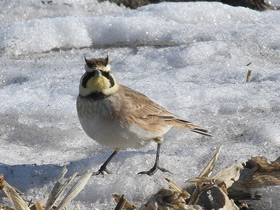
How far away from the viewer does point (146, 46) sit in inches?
316

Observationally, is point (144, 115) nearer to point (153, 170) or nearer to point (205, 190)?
point (153, 170)

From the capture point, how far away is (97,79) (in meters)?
4.84

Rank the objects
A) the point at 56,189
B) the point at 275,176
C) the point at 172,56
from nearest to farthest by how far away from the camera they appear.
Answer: the point at 56,189
the point at 275,176
the point at 172,56

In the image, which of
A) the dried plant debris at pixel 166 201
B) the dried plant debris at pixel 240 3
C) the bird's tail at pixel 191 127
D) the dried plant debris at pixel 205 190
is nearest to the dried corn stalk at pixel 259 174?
the dried plant debris at pixel 205 190

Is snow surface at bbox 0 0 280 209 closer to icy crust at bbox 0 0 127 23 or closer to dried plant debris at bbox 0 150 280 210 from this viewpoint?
icy crust at bbox 0 0 127 23

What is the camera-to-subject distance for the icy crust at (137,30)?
7.90 m

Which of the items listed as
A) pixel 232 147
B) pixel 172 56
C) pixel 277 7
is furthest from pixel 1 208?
pixel 277 7

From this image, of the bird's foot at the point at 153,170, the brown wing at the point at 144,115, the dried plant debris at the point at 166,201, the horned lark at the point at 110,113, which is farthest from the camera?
the brown wing at the point at 144,115

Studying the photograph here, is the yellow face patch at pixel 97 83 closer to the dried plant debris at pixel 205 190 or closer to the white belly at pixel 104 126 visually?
the white belly at pixel 104 126

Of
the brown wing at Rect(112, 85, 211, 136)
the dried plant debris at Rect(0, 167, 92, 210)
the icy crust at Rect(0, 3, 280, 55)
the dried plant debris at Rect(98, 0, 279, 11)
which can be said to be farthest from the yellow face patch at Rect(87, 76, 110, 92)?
the dried plant debris at Rect(98, 0, 279, 11)

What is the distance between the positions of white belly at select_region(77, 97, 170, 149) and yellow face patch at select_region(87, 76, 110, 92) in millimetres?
94

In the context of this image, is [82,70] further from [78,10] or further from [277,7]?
[277,7]

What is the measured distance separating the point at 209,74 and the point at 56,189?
3.46 m

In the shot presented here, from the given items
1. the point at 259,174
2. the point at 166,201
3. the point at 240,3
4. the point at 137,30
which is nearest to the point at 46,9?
the point at 137,30
